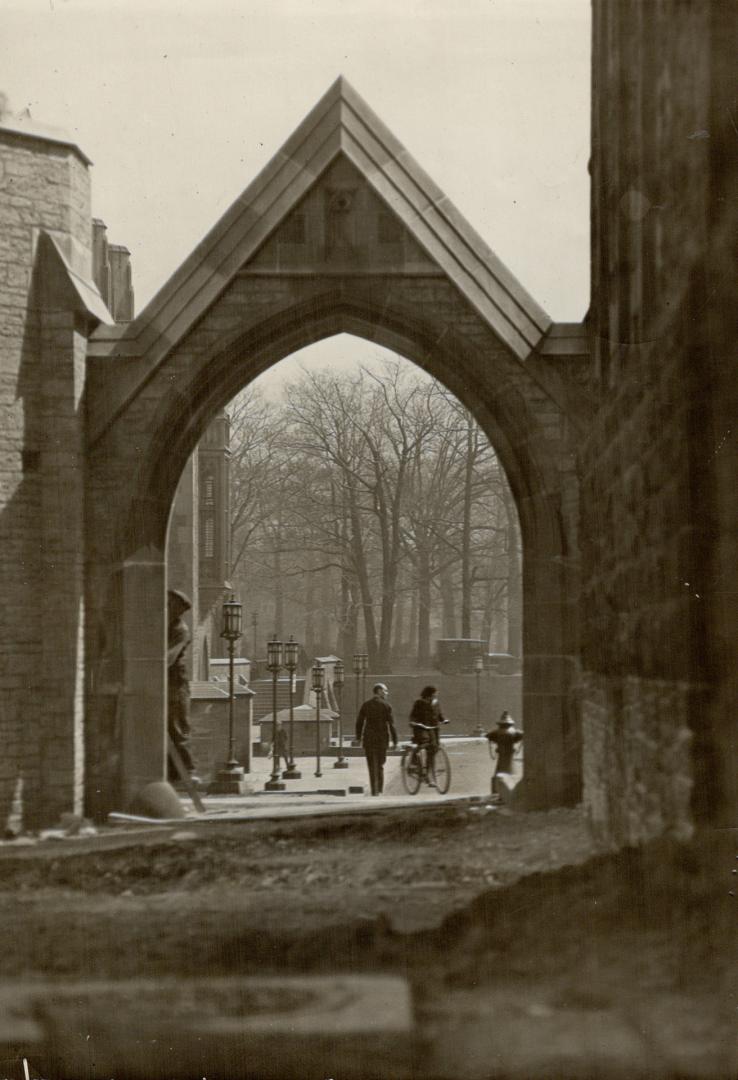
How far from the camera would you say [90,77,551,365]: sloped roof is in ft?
35.3

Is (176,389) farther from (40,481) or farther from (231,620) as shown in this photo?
(231,620)

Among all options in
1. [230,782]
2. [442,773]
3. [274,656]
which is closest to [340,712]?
[274,656]

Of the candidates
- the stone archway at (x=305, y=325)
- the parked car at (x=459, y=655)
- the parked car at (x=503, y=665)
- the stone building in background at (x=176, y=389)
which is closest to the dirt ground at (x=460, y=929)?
the stone building in background at (x=176, y=389)

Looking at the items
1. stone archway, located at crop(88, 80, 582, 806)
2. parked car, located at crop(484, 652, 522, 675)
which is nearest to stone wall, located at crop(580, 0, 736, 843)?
stone archway, located at crop(88, 80, 582, 806)

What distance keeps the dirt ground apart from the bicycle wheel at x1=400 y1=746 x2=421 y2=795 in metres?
5.15

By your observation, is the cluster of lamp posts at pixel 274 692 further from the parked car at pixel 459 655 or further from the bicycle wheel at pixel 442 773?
the parked car at pixel 459 655

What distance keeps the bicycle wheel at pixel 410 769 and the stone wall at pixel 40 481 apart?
3819mm

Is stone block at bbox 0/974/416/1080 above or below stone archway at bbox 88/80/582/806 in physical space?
below

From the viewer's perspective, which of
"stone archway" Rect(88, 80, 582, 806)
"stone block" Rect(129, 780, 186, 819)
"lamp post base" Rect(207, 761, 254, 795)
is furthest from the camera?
"lamp post base" Rect(207, 761, 254, 795)

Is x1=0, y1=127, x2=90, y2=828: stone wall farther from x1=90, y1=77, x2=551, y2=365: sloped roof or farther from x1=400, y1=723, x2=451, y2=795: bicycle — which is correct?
x1=400, y1=723, x2=451, y2=795: bicycle

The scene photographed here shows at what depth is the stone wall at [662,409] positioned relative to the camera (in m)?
3.85

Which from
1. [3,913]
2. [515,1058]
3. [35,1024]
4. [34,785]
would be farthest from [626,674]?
[34,785]

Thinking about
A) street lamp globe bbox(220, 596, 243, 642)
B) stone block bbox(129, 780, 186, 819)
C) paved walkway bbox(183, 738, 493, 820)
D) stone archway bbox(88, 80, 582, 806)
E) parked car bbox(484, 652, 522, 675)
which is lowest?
paved walkway bbox(183, 738, 493, 820)

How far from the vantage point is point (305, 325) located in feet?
36.0
